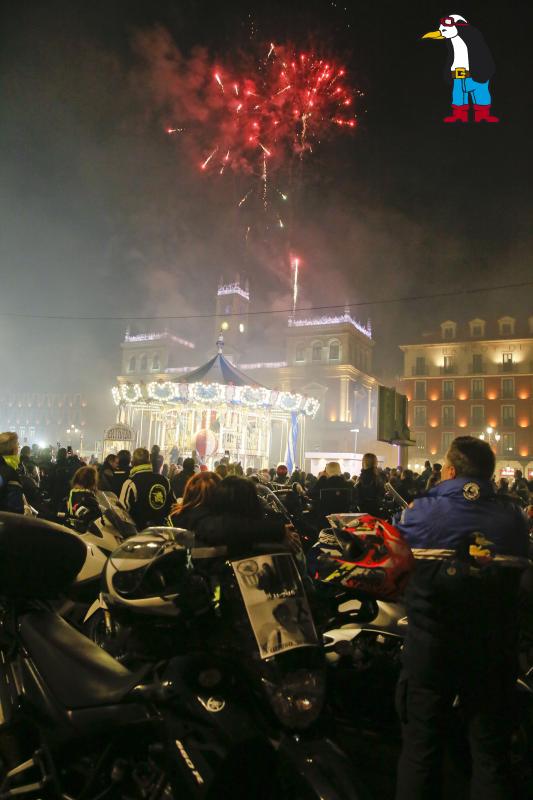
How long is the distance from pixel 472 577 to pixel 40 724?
5.38ft

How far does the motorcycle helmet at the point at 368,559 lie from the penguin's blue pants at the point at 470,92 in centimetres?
1438

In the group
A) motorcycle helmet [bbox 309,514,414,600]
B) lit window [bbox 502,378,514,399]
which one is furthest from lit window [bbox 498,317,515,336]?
motorcycle helmet [bbox 309,514,414,600]

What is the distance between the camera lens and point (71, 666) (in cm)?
196

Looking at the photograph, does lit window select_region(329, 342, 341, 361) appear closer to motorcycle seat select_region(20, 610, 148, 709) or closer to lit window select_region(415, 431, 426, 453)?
lit window select_region(415, 431, 426, 453)

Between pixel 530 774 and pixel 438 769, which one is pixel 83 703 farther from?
pixel 530 774

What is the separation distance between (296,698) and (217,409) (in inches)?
951

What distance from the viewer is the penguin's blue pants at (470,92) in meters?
14.7

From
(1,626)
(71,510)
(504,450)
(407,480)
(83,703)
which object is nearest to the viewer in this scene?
(83,703)

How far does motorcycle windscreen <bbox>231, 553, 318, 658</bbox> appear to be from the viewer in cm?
208

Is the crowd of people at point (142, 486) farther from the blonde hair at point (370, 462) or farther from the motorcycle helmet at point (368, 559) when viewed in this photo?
the motorcycle helmet at point (368, 559)

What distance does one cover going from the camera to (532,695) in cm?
312

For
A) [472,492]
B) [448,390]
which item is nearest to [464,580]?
[472,492]

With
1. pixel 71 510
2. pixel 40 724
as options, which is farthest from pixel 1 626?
pixel 71 510

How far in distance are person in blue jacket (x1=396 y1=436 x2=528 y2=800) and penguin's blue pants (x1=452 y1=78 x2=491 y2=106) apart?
50.1 ft
